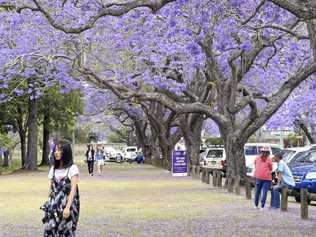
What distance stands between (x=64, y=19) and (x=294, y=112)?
20826mm

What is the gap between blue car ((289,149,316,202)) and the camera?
19.5 metres

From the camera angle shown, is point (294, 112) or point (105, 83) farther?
point (294, 112)

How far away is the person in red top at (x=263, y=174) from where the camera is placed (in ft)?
55.9

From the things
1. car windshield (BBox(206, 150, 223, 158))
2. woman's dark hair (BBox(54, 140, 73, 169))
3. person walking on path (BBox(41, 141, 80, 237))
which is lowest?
person walking on path (BBox(41, 141, 80, 237))

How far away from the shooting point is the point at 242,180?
81.7ft

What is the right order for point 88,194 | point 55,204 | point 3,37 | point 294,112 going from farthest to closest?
point 294,112, point 3,37, point 88,194, point 55,204

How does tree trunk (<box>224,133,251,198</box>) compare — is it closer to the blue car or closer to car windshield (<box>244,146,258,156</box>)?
the blue car

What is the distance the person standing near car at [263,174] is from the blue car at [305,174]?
2500 millimetres

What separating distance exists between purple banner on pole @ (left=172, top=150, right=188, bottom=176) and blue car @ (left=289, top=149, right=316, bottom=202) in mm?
12551

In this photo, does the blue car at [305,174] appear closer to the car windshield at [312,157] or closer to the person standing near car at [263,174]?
the car windshield at [312,157]

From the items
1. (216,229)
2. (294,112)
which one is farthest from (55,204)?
(294,112)

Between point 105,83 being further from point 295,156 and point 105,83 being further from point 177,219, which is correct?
point 177,219

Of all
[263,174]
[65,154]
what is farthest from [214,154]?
[65,154]

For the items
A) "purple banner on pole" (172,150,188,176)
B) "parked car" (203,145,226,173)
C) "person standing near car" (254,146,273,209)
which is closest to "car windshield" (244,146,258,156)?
"purple banner on pole" (172,150,188,176)
